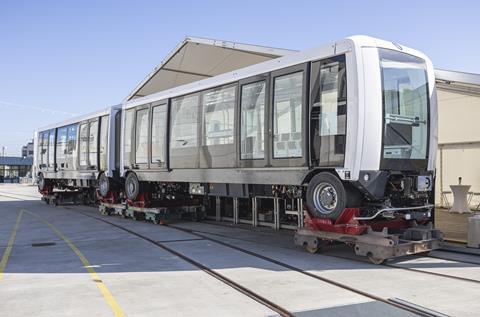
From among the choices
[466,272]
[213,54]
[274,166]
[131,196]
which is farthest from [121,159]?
[466,272]

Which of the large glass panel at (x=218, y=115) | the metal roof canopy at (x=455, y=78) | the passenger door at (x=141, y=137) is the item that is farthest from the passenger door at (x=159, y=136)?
the metal roof canopy at (x=455, y=78)

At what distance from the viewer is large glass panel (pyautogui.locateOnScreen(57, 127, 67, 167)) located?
21016mm

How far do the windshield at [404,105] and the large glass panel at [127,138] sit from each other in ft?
29.2

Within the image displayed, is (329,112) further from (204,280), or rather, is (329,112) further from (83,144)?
(83,144)

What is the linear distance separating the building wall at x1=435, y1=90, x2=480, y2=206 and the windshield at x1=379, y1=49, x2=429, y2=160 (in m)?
8.01

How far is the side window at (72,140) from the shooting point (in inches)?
780

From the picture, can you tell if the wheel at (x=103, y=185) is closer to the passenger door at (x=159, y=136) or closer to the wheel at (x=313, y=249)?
the passenger door at (x=159, y=136)

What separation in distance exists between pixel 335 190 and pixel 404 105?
6.35ft

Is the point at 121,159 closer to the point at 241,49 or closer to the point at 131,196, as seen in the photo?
the point at 131,196

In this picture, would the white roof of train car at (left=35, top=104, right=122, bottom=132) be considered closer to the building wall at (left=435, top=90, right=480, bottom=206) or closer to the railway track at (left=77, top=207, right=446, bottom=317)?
the railway track at (left=77, top=207, right=446, bottom=317)

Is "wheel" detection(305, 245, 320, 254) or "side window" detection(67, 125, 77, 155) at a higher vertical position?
"side window" detection(67, 125, 77, 155)

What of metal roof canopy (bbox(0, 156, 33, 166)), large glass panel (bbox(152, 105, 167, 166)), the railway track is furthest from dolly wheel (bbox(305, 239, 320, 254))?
metal roof canopy (bbox(0, 156, 33, 166))

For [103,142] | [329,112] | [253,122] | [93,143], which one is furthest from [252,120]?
[93,143]

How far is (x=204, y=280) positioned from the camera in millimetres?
6859
